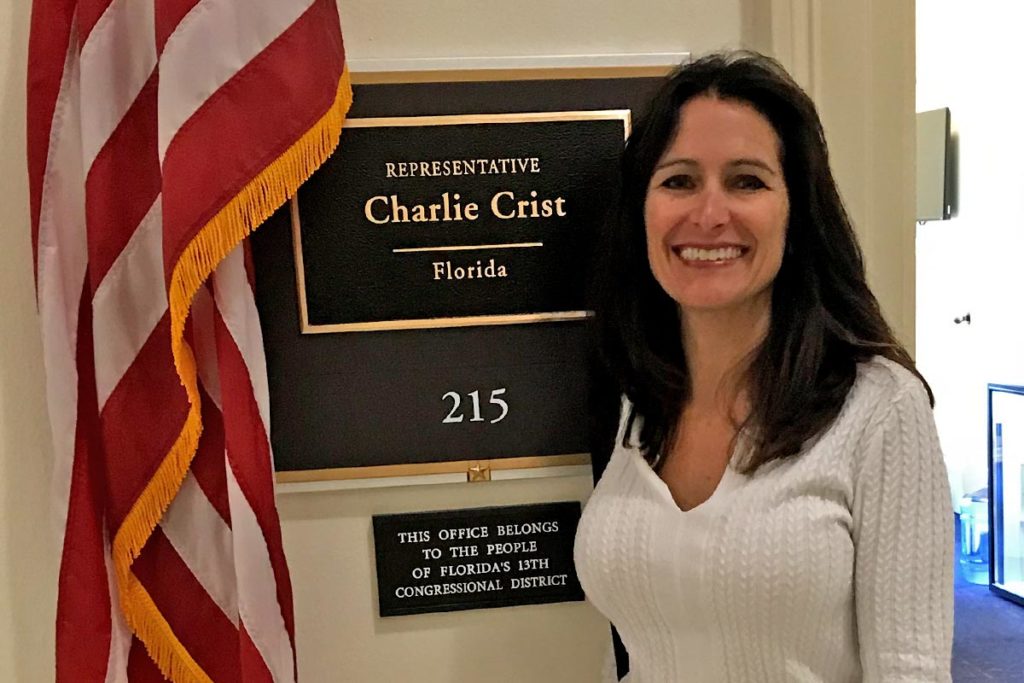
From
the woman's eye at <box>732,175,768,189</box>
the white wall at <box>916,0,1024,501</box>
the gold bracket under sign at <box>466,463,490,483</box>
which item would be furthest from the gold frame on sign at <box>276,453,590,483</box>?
the white wall at <box>916,0,1024,501</box>

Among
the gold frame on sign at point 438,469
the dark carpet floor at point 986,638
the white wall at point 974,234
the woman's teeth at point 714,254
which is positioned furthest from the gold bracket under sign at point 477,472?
the white wall at point 974,234

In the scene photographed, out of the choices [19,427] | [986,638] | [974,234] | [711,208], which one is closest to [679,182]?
[711,208]

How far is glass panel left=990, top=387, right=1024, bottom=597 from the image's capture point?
10.7 ft

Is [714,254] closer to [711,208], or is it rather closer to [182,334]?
[711,208]

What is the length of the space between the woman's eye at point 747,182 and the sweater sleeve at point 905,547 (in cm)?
29

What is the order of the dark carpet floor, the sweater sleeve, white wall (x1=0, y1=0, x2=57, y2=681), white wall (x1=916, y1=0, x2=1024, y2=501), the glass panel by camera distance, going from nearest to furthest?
the sweater sleeve
white wall (x1=0, y1=0, x2=57, y2=681)
the dark carpet floor
the glass panel
white wall (x1=916, y1=0, x2=1024, y2=501)

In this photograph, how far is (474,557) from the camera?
1.23 m

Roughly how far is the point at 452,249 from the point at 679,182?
0.34 metres

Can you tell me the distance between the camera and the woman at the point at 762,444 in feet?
2.90

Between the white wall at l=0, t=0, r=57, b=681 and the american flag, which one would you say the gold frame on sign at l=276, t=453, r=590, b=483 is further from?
the white wall at l=0, t=0, r=57, b=681

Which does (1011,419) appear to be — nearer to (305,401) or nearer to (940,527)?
(940,527)

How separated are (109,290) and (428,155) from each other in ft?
1.50

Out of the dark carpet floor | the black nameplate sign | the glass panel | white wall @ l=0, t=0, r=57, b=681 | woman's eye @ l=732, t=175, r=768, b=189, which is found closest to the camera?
woman's eye @ l=732, t=175, r=768, b=189

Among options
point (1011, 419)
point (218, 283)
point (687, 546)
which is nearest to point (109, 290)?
point (218, 283)
